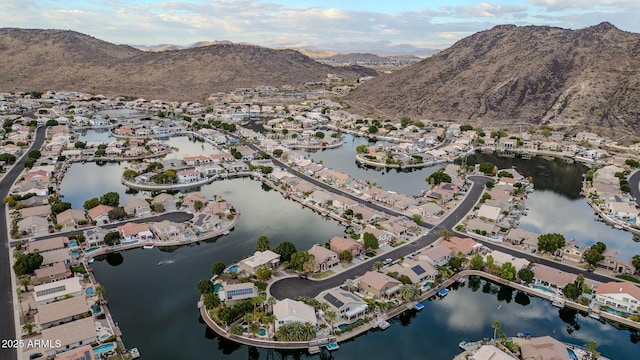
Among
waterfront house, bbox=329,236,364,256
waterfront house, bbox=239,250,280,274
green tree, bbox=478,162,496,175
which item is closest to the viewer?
waterfront house, bbox=239,250,280,274

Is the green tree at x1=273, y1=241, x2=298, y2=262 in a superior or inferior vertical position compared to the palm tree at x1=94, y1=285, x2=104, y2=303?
superior

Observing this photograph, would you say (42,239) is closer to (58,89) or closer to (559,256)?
(559,256)

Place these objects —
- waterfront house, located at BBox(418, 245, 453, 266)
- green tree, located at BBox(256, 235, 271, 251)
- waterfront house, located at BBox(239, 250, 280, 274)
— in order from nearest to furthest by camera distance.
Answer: waterfront house, located at BBox(239, 250, 280, 274) → waterfront house, located at BBox(418, 245, 453, 266) → green tree, located at BBox(256, 235, 271, 251)

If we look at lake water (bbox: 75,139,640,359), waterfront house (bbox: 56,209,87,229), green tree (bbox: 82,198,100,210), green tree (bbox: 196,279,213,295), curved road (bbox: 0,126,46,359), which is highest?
green tree (bbox: 82,198,100,210)

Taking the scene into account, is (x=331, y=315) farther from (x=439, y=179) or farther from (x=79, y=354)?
(x=439, y=179)

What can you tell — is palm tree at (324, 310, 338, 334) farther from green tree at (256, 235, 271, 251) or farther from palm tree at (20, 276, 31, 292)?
palm tree at (20, 276, 31, 292)

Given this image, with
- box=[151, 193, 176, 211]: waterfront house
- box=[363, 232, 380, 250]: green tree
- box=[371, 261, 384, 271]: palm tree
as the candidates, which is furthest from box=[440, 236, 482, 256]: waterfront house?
box=[151, 193, 176, 211]: waterfront house

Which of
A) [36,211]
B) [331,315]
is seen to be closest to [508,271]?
[331,315]

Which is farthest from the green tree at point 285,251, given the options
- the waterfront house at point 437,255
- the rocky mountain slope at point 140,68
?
the rocky mountain slope at point 140,68
